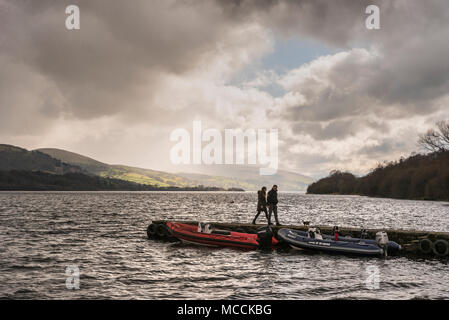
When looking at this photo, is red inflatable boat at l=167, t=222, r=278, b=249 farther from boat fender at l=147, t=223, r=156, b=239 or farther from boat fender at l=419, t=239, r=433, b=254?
boat fender at l=419, t=239, r=433, b=254

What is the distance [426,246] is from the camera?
24875mm

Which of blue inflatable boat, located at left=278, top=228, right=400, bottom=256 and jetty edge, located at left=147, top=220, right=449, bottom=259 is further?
jetty edge, located at left=147, top=220, right=449, bottom=259

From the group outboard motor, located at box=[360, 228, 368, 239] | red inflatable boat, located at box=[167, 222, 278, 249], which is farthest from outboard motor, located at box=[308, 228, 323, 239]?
outboard motor, located at box=[360, 228, 368, 239]

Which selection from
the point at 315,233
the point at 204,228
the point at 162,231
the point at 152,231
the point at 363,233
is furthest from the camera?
the point at 152,231

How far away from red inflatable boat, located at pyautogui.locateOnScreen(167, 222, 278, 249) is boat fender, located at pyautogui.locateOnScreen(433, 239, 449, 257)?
11305 millimetres

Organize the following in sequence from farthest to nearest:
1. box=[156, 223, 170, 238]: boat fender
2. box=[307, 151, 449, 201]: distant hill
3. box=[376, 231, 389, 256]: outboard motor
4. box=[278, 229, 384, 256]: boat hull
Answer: box=[307, 151, 449, 201]: distant hill < box=[156, 223, 170, 238]: boat fender < box=[376, 231, 389, 256]: outboard motor < box=[278, 229, 384, 256]: boat hull

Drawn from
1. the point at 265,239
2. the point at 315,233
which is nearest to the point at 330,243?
the point at 315,233

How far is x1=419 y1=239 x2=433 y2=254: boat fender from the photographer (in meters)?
24.7

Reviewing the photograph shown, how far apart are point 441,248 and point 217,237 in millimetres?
16294

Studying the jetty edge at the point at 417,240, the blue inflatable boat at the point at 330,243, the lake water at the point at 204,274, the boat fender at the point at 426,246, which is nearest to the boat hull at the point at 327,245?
the blue inflatable boat at the point at 330,243

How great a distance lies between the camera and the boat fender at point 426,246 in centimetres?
2474

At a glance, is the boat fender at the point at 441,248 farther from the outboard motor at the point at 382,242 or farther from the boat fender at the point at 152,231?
the boat fender at the point at 152,231

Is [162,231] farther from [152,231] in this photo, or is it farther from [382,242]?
[382,242]

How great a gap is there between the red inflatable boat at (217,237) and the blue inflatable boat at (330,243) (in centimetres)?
141
